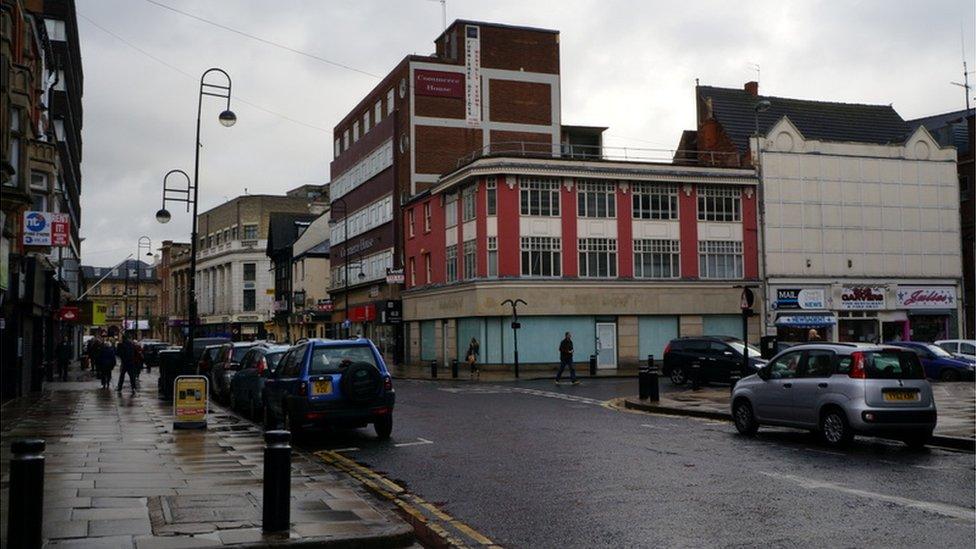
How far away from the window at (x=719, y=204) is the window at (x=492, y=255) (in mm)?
11716

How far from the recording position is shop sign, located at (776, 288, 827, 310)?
50156mm

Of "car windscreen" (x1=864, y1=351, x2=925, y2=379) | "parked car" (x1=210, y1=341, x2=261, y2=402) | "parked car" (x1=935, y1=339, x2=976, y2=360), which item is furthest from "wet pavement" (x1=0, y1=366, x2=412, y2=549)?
"parked car" (x1=935, y1=339, x2=976, y2=360)

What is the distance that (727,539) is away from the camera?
Result: 786cm

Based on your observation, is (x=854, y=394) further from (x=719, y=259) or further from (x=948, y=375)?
(x=719, y=259)

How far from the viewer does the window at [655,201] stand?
48.6 meters

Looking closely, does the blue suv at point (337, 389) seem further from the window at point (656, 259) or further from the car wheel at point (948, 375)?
the window at point (656, 259)

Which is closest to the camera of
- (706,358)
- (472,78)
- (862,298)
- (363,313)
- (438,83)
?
(706,358)

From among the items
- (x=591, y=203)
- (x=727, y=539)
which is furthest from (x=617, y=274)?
(x=727, y=539)

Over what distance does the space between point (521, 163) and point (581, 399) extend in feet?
75.9

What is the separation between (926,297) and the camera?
52.8 m

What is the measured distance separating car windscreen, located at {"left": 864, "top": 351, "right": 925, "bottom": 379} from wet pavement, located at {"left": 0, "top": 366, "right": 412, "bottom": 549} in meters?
8.12

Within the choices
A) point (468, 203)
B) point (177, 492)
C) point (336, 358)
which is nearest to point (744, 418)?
point (336, 358)

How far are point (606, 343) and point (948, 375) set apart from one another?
1796 centimetres

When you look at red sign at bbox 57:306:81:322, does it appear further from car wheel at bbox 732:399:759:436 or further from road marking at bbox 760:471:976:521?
road marking at bbox 760:471:976:521
